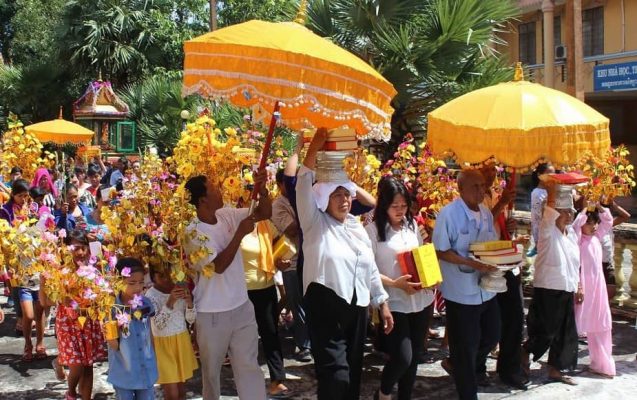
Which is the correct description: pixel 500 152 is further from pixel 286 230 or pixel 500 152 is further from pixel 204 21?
pixel 204 21

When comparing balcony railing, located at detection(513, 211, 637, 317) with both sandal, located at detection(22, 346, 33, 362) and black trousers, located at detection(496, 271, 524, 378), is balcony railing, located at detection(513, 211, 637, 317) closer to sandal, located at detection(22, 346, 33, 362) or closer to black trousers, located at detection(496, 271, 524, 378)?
black trousers, located at detection(496, 271, 524, 378)

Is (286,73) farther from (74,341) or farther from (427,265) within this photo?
(74,341)

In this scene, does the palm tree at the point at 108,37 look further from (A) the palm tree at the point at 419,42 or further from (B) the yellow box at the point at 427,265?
(B) the yellow box at the point at 427,265


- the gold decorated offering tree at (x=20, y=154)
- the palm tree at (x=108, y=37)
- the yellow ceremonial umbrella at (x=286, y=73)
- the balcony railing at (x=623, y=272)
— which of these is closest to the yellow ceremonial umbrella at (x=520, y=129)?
the yellow ceremonial umbrella at (x=286, y=73)

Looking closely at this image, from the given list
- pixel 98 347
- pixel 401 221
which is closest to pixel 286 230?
pixel 401 221

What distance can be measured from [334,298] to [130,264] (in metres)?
1.28

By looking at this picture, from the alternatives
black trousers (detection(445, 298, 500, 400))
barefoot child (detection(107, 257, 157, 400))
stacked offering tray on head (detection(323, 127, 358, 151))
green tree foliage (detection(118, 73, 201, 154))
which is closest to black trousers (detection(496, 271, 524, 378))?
black trousers (detection(445, 298, 500, 400))

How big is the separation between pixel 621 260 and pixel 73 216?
625 cm

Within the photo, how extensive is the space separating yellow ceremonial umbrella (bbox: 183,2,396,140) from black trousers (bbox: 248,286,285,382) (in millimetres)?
1934

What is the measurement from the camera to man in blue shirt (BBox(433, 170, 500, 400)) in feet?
16.0

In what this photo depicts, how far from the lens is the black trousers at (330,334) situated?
4184mm

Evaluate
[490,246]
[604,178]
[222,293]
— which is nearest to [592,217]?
[604,178]

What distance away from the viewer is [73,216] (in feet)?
25.8

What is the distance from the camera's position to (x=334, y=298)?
4184 millimetres
